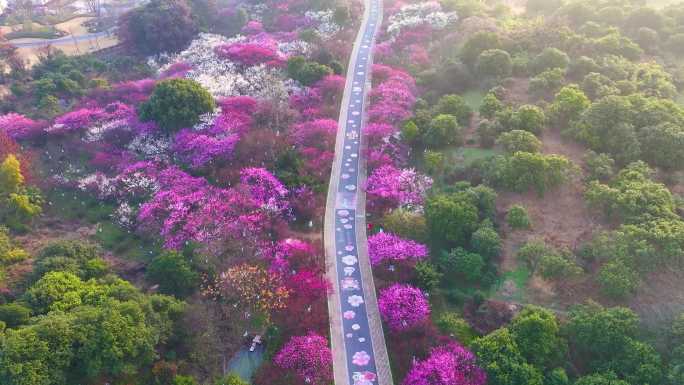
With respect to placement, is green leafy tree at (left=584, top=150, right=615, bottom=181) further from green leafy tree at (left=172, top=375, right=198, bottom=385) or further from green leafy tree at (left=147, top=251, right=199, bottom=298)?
green leafy tree at (left=172, top=375, right=198, bottom=385)

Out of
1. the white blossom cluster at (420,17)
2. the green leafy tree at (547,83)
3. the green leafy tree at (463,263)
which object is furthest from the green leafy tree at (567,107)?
the white blossom cluster at (420,17)

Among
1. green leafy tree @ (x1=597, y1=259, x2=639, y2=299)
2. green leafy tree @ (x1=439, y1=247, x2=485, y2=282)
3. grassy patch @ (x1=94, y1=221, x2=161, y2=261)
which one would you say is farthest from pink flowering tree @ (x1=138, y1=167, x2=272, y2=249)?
green leafy tree @ (x1=597, y1=259, x2=639, y2=299)

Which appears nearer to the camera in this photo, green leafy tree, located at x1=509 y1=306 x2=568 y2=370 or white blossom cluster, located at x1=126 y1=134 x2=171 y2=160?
green leafy tree, located at x1=509 y1=306 x2=568 y2=370

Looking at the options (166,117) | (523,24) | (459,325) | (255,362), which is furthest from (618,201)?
Result: (166,117)

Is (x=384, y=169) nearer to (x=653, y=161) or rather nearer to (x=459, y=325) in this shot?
(x=459, y=325)

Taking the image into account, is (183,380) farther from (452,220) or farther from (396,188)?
(396,188)

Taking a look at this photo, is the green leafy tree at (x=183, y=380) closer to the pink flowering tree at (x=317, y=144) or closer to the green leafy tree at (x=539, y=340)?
the green leafy tree at (x=539, y=340)
